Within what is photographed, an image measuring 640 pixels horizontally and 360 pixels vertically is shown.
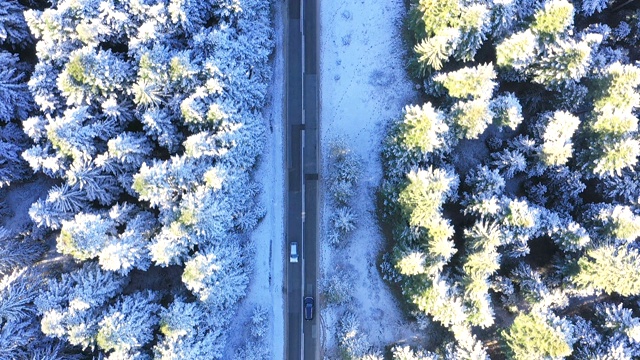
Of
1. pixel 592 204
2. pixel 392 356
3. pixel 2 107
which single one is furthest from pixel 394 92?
pixel 2 107

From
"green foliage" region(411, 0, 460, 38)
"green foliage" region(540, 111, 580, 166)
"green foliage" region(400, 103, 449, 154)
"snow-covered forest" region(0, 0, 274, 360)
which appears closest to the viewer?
"snow-covered forest" region(0, 0, 274, 360)

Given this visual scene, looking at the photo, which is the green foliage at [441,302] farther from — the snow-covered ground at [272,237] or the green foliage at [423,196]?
the snow-covered ground at [272,237]

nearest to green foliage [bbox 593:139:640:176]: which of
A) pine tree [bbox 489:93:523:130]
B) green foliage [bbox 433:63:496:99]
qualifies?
pine tree [bbox 489:93:523:130]

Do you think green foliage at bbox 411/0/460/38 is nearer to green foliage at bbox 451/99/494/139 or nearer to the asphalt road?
green foliage at bbox 451/99/494/139

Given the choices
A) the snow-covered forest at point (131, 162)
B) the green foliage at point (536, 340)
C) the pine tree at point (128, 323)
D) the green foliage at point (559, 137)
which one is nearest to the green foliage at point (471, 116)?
the green foliage at point (559, 137)

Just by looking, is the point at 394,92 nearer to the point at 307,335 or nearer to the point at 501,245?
the point at 501,245

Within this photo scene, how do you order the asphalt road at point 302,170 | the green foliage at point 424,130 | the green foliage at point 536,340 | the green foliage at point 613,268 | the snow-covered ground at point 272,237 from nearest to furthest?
the green foliage at point 536,340, the green foliage at point 613,268, the green foliage at point 424,130, the snow-covered ground at point 272,237, the asphalt road at point 302,170
